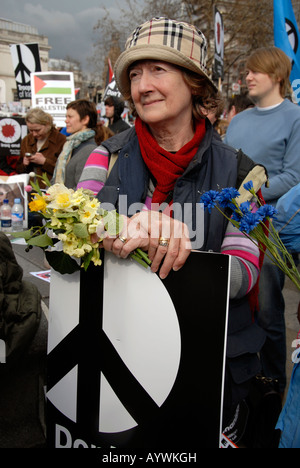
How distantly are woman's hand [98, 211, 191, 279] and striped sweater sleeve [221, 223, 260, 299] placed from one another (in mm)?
226

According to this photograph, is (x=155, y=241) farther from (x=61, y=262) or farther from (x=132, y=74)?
(x=132, y=74)

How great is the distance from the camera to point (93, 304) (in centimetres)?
120

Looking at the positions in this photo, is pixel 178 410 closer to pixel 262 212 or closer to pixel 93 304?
pixel 93 304

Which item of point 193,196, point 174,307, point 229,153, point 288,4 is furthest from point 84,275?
point 288,4

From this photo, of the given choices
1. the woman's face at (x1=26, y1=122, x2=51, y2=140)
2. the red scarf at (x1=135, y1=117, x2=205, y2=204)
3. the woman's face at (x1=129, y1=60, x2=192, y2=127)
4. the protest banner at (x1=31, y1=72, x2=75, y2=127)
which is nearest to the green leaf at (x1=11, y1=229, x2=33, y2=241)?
the red scarf at (x1=135, y1=117, x2=205, y2=204)

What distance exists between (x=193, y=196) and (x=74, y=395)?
2.45 ft

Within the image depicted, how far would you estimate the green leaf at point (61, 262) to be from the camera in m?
1.14

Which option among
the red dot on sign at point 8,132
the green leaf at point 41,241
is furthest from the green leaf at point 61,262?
the red dot on sign at point 8,132

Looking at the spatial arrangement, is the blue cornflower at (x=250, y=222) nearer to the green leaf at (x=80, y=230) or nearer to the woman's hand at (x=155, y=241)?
the woman's hand at (x=155, y=241)

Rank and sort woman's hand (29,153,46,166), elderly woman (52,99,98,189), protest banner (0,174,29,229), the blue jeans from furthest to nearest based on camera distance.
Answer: woman's hand (29,153,46,166)
elderly woman (52,99,98,189)
protest banner (0,174,29,229)
the blue jeans

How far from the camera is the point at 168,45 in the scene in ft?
4.32

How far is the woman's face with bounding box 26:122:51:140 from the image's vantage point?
4.78 metres

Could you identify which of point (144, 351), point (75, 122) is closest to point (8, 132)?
point (75, 122)

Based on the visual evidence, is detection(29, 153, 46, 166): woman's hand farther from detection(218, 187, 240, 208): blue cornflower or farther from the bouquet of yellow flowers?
detection(218, 187, 240, 208): blue cornflower
